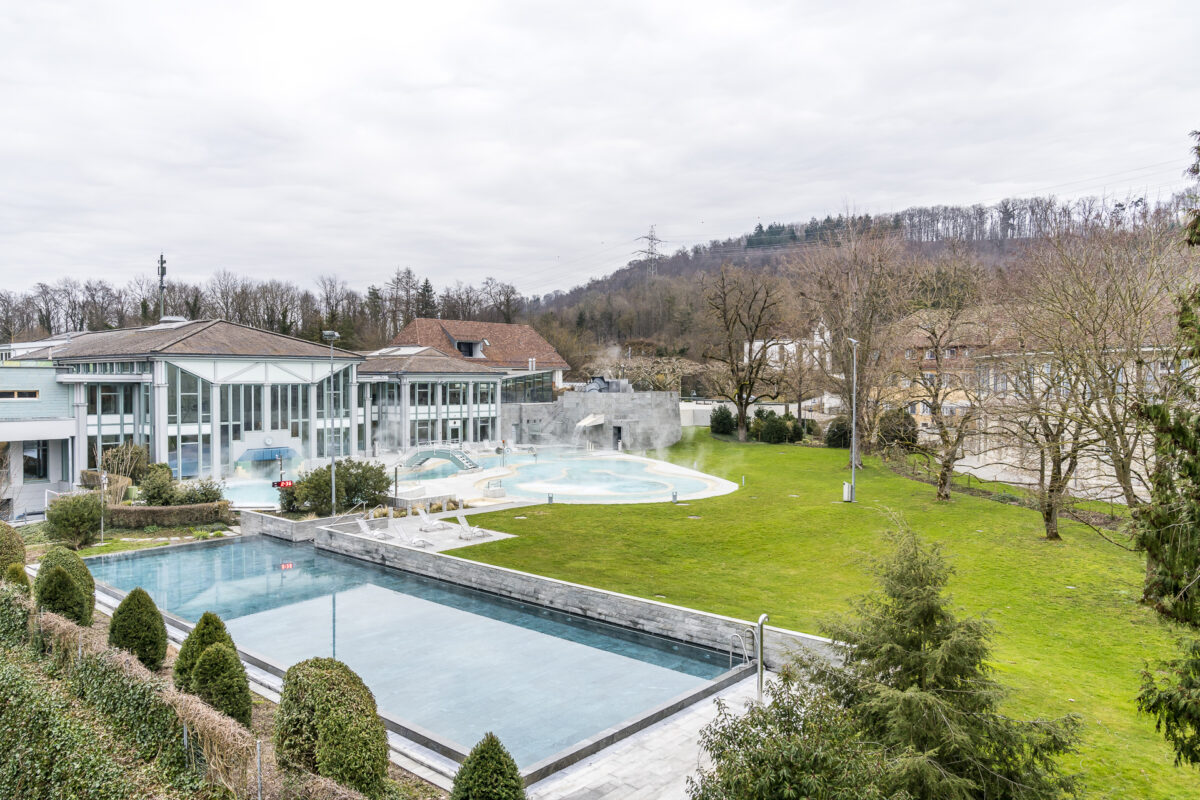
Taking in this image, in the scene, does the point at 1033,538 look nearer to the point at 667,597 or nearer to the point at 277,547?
the point at 667,597

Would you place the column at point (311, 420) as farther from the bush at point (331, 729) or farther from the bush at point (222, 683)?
the bush at point (331, 729)

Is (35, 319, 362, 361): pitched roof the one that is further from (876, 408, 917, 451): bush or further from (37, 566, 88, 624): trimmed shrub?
(876, 408, 917, 451): bush

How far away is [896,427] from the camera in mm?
33844

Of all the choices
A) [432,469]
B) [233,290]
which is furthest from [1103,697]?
[233,290]

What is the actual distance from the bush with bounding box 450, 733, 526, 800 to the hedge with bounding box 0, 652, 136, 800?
4111mm

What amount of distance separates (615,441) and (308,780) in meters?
37.3

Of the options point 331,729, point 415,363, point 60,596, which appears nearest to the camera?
point 331,729

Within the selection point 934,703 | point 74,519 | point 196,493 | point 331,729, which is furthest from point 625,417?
point 934,703

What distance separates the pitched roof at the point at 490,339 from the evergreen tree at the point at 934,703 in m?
45.9

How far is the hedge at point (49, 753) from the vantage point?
8352mm

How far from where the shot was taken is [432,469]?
123 ft

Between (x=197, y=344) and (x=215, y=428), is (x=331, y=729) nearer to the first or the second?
(x=215, y=428)

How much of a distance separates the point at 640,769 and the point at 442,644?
677 cm

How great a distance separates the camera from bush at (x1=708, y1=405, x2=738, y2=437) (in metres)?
47.6
